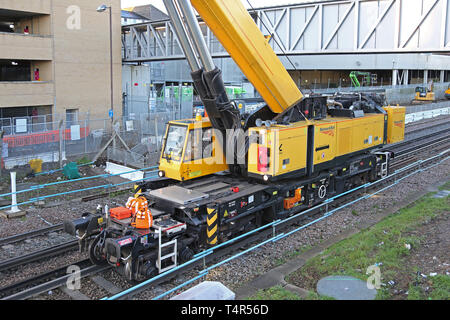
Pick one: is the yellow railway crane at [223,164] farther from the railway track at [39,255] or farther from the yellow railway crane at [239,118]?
the railway track at [39,255]

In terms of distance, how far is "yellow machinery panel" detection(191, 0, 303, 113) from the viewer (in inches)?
368

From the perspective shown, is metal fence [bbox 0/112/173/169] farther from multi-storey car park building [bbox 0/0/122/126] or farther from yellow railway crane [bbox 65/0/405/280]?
yellow railway crane [bbox 65/0/405/280]

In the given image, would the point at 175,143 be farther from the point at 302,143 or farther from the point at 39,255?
the point at 39,255

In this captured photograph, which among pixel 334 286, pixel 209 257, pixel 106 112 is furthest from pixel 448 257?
pixel 106 112

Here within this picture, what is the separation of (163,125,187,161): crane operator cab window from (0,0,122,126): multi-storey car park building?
20.1 metres

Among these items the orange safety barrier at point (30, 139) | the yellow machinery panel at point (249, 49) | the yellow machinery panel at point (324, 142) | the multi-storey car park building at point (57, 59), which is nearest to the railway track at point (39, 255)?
the yellow machinery panel at point (249, 49)

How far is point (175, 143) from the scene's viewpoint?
415 inches

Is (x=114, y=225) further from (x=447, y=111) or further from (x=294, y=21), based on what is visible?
(x=447, y=111)

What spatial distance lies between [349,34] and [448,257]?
15733 millimetres

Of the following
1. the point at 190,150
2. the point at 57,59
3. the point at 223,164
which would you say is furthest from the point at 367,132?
the point at 57,59

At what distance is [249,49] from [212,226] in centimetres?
414

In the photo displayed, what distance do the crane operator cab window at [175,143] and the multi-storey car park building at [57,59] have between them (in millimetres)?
20079

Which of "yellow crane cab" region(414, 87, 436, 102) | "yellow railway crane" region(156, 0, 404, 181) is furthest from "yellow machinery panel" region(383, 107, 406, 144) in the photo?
"yellow crane cab" region(414, 87, 436, 102)

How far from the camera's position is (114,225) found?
29.5ft
